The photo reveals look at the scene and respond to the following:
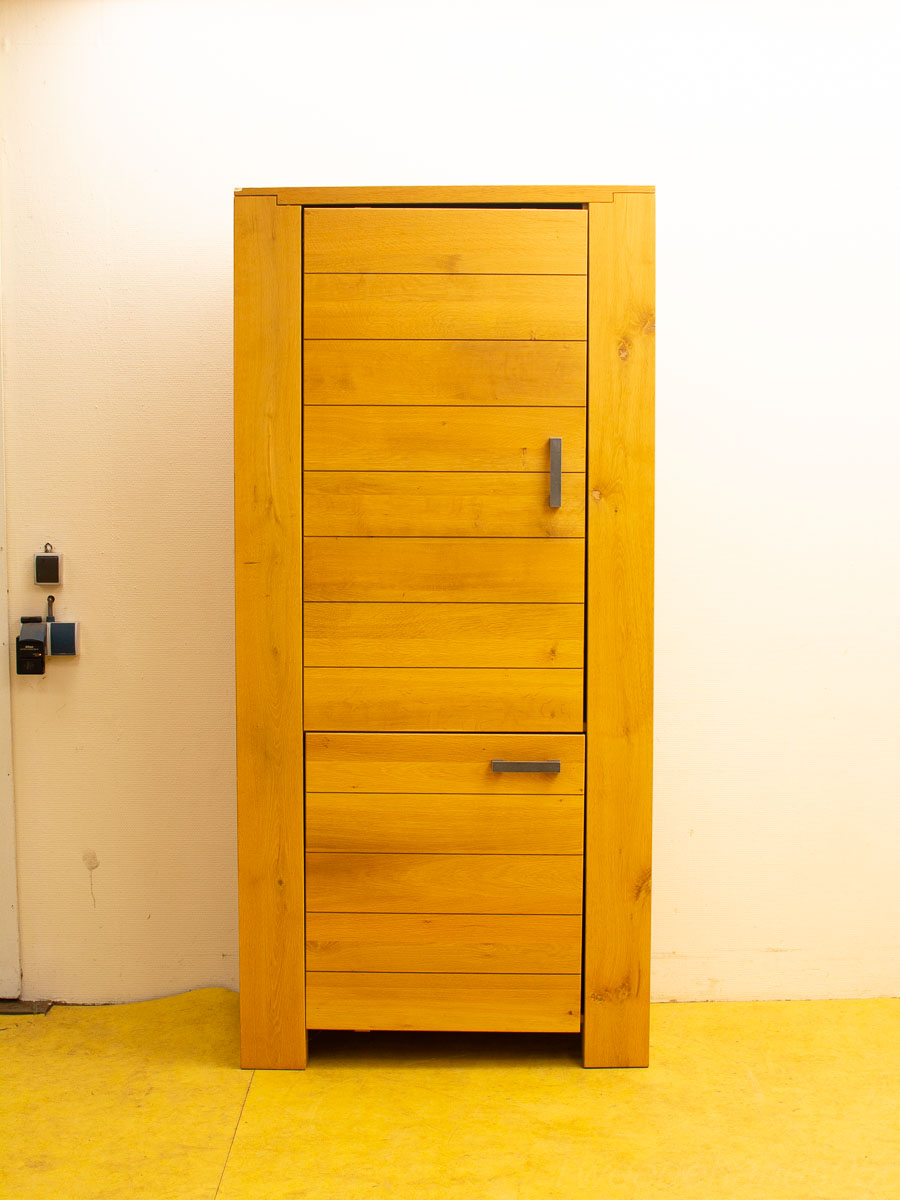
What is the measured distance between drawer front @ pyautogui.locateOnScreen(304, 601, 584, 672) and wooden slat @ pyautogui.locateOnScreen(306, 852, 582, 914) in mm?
455

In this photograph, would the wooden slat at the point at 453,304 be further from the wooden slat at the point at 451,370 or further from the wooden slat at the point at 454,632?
the wooden slat at the point at 454,632

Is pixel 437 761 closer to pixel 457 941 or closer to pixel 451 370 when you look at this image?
pixel 457 941

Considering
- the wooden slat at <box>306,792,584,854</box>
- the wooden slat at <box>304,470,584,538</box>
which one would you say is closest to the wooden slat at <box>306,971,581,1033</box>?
the wooden slat at <box>306,792,584,854</box>

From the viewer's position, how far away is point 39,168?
7.66 feet

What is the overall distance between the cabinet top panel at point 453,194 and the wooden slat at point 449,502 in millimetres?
599

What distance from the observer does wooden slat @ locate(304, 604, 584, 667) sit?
1.98 meters

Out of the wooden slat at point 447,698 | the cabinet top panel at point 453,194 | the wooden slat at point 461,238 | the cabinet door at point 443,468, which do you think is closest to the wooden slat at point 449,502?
the cabinet door at point 443,468

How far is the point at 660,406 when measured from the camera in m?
2.38

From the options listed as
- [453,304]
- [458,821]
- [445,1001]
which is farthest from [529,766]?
[453,304]

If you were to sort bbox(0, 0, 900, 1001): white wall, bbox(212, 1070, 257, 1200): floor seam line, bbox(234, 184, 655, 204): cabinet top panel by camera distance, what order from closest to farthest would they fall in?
1. bbox(212, 1070, 257, 1200): floor seam line
2. bbox(234, 184, 655, 204): cabinet top panel
3. bbox(0, 0, 900, 1001): white wall

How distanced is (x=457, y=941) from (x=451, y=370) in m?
1.31

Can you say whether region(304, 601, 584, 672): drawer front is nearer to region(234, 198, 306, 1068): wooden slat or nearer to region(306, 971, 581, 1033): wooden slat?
region(234, 198, 306, 1068): wooden slat

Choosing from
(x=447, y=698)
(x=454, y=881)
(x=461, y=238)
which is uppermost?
(x=461, y=238)

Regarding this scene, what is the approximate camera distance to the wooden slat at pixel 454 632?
1.98 metres
